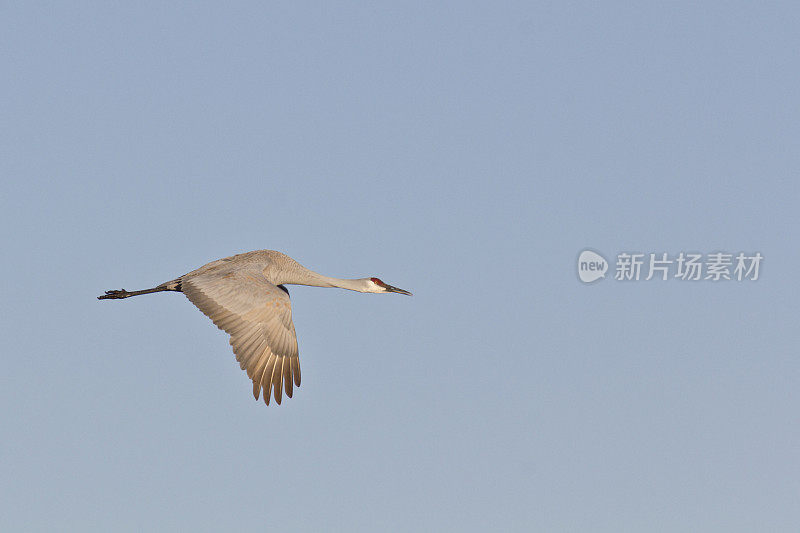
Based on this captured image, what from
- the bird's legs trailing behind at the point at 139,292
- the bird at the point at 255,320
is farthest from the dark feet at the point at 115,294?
the bird at the point at 255,320

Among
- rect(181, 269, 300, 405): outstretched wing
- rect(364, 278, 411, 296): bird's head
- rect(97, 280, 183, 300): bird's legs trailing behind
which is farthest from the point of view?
rect(364, 278, 411, 296): bird's head

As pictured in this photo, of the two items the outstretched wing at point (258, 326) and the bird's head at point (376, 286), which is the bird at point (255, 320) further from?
the bird's head at point (376, 286)

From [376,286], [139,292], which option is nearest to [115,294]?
[139,292]

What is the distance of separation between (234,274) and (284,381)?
2411 mm

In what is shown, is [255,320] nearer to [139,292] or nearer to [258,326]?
[258,326]

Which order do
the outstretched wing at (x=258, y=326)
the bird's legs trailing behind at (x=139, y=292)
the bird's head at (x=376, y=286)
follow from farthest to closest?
1. the bird's head at (x=376, y=286)
2. the bird's legs trailing behind at (x=139, y=292)
3. the outstretched wing at (x=258, y=326)

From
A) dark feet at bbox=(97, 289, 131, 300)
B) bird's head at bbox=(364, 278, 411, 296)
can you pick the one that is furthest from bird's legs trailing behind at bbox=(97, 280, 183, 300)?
bird's head at bbox=(364, 278, 411, 296)

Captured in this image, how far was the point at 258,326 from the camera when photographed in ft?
68.1

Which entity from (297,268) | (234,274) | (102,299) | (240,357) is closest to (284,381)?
(240,357)

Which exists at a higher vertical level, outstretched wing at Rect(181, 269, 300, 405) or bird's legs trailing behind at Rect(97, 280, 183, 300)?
bird's legs trailing behind at Rect(97, 280, 183, 300)

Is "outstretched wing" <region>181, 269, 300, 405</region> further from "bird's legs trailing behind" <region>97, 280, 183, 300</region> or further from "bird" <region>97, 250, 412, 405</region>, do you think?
"bird's legs trailing behind" <region>97, 280, 183, 300</region>

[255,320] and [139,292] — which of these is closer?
[255,320]

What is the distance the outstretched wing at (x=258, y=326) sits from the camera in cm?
2045

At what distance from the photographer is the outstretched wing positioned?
805 inches
